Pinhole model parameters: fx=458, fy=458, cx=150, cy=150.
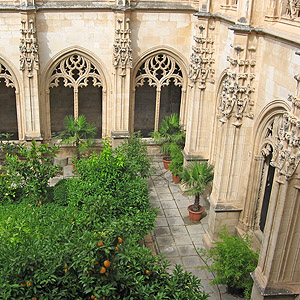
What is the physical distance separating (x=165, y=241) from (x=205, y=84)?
5768 millimetres

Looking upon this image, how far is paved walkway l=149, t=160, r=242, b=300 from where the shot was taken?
43.6ft

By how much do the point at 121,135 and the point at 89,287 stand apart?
11.4m

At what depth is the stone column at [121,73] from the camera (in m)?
17.1

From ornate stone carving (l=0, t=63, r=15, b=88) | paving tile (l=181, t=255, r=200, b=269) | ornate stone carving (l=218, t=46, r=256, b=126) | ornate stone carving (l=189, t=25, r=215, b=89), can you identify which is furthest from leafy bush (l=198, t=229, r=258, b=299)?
ornate stone carving (l=0, t=63, r=15, b=88)

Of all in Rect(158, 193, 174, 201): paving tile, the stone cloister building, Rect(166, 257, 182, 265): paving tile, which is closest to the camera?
the stone cloister building

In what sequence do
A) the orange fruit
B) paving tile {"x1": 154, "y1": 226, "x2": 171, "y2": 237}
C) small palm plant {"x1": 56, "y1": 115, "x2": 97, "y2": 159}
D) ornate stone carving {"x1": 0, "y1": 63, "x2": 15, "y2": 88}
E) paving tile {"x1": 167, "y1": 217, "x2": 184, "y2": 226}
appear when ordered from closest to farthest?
the orange fruit → paving tile {"x1": 154, "y1": 226, "x2": 171, "y2": 237} → paving tile {"x1": 167, "y1": 217, "x2": 184, "y2": 226} → ornate stone carving {"x1": 0, "y1": 63, "x2": 15, "y2": 88} → small palm plant {"x1": 56, "y1": 115, "x2": 97, "y2": 159}


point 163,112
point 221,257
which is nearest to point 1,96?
point 163,112

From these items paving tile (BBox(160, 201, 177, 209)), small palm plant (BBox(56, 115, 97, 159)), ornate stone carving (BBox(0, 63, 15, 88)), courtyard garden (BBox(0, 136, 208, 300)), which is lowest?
paving tile (BBox(160, 201, 177, 209))

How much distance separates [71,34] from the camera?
17406 millimetres

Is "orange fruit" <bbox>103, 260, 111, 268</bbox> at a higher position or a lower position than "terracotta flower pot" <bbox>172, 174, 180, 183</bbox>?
higher

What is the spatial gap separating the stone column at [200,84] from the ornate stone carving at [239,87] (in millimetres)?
3500

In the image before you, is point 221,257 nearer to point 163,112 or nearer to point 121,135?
point 121,135

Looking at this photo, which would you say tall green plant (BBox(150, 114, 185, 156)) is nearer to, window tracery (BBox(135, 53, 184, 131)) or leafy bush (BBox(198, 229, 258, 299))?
window tracery (BBox(135, 53, 184, 131))

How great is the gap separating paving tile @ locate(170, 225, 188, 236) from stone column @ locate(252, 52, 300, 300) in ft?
13.4
